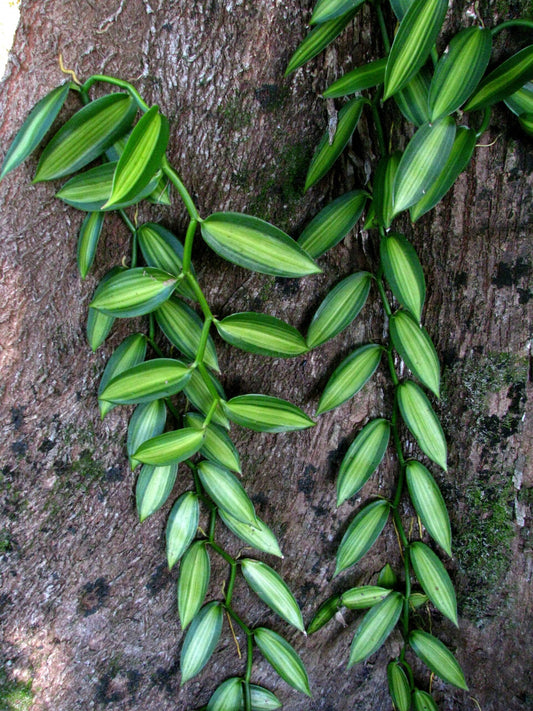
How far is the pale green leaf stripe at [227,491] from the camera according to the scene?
815 mm

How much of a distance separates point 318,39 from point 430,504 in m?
0.69

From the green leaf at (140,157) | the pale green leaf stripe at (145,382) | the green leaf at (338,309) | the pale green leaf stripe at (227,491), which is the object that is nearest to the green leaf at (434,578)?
the pale green leaf stripe at (227,491)

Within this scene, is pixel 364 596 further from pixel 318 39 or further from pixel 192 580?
pixel 318 39

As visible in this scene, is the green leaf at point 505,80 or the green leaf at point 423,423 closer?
the green leaf at point 505,80

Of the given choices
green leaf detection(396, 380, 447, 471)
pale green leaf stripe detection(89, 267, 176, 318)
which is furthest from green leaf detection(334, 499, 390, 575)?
pale green leaf stripe detection(89, 267, 176, 318)

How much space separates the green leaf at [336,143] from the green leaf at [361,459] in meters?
0.40

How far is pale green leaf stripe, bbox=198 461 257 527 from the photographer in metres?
0.81

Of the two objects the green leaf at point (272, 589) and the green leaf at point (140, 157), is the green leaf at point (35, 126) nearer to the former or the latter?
the green leaf at point (140, 157)

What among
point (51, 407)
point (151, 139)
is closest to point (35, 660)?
point (51, 407)

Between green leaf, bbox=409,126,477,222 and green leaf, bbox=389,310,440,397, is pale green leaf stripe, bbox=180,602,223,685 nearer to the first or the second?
green leaf, bbox=389,310,440,397

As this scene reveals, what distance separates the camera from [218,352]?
81 cm

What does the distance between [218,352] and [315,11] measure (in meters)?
0.45

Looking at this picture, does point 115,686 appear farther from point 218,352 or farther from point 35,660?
point 218,352

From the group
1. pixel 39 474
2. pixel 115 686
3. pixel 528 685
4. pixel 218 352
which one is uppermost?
pixel 218 352
